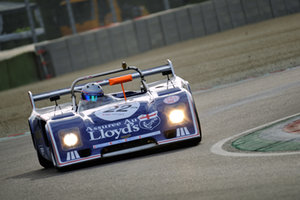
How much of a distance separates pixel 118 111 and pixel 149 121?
1.31 ft

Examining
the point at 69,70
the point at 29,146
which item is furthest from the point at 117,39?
the point at 29,146

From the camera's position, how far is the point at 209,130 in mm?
8781

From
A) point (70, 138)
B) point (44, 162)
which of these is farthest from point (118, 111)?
point (44, 162)

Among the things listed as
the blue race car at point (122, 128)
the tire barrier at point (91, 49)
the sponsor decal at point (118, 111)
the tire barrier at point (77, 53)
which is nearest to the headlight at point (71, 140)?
the blue race car at point (122, 128)

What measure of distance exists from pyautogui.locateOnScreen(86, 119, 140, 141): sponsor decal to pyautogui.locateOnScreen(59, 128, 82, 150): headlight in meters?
0.20

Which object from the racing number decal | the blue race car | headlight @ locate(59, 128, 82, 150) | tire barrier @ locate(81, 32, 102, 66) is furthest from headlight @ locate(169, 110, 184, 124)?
tire barrier @ locate(81, 32, 102, 66)

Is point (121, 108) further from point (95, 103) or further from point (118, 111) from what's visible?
point (95, 103)

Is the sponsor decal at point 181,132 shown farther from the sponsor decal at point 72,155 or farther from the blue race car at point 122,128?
the sponsor decal at point 72,155

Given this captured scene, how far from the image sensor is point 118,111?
24.8 ft

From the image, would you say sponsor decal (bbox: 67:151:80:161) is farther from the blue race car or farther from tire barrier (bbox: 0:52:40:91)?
tire barrier (bbox: 0:52:40:91)

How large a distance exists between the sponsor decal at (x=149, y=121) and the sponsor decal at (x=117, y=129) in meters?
0.07

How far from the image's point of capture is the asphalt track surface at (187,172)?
4980 mm

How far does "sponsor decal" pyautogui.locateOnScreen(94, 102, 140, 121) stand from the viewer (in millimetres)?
7434

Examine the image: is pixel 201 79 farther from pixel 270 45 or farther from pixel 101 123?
pixel 101 123
